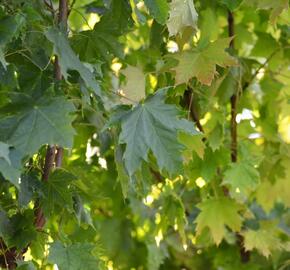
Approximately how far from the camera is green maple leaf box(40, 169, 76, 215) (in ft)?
5.19

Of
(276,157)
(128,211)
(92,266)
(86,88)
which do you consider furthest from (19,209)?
(128,211)

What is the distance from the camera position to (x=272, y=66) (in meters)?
2.56

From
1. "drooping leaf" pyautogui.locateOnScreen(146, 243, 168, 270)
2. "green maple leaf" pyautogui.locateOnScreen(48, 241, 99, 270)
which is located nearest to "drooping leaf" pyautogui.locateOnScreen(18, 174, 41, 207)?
"green maple leaf" pyautogui.locateOnScreen(48, 241, 99, 270)

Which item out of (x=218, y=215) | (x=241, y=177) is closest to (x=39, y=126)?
(x=241, y=177)

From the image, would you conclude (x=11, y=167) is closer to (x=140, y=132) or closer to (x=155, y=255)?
(x=140, y=132)

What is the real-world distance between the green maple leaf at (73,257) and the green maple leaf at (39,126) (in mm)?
335

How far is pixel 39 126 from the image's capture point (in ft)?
4.42

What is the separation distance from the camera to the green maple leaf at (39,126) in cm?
133

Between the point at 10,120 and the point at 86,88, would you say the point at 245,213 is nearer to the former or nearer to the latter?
the point at 86,88

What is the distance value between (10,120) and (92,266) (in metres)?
0.41

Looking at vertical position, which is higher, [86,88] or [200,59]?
[86,88]

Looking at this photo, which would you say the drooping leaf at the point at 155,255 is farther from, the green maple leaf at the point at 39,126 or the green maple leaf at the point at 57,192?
the green maple leaf at the point at 39,126

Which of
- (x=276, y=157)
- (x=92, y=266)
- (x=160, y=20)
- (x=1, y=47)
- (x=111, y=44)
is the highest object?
(x=1, y=47)

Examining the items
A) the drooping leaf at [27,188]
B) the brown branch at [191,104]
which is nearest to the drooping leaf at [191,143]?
the brown branch at [191,104]
